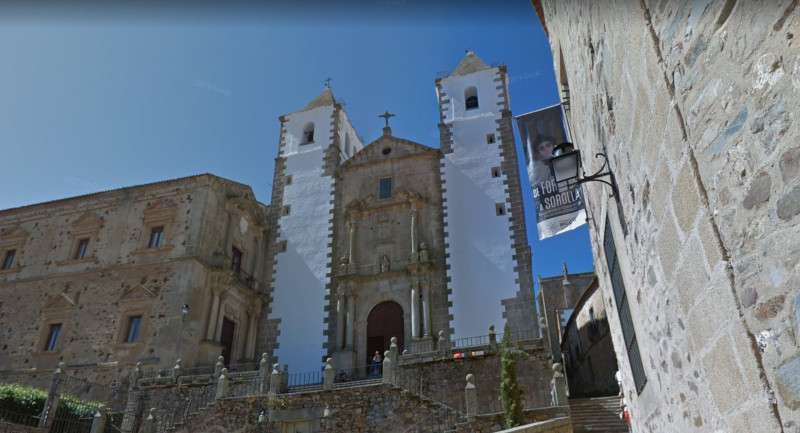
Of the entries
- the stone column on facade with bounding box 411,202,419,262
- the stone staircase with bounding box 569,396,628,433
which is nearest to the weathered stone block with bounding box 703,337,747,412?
the stone staircase with bounding box 569,396,628,433

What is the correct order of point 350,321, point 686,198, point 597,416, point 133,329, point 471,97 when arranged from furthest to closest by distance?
1. point 471,97
2. point 350,321
3. point 133,329
4. point 597,416
5. point 686,198

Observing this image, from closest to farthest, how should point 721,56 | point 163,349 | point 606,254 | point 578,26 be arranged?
point 721,56 < point 578,26 < point 606,254 < point 163,349

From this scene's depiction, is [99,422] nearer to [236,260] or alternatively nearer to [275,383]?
[275,383]

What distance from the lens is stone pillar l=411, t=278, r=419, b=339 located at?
67.9 feet

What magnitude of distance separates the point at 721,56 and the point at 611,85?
2.27 metres

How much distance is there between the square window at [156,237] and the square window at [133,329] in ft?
10.2

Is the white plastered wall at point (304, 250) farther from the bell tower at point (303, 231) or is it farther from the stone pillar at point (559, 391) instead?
the stone pillar at point (559, 391)

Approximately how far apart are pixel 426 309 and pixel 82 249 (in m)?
15.5

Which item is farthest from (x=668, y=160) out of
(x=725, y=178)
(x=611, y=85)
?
(x=611, y=85)

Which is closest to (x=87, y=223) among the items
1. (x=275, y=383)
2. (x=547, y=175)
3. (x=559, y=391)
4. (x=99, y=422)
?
(x=99, y=422)

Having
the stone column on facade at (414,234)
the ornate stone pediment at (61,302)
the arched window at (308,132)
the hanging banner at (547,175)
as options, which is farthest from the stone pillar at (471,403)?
the arched window at (308,132)

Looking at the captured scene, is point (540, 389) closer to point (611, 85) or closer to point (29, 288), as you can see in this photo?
point (611, 85)

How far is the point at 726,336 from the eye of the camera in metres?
2.66

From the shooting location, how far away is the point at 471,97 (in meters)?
26.0
